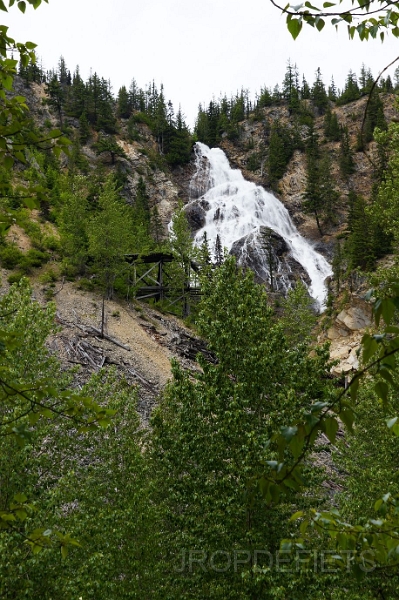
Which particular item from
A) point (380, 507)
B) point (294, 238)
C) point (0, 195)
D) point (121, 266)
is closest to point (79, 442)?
point (0, 195)

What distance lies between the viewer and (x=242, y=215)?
6331 cm

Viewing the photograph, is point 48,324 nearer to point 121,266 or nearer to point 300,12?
point 300,12

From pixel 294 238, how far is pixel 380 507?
2450 inches

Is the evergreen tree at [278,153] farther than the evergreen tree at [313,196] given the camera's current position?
Yes

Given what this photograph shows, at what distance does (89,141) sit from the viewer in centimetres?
7119

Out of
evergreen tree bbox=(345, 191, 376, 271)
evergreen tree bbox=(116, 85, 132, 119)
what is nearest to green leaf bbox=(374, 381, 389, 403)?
evergreen tree bbox=(345, 191, 376, 271)

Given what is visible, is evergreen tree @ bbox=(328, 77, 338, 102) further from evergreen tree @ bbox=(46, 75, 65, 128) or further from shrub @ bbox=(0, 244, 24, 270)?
shrub @ bbox=(0, 244, 24, 270)

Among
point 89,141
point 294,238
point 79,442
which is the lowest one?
point 79,442

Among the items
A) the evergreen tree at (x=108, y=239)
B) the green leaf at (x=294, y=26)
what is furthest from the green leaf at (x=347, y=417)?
the evergreen tree at (x=108, y=239)

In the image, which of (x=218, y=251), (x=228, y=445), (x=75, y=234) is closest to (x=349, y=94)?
(x=218, y=251)

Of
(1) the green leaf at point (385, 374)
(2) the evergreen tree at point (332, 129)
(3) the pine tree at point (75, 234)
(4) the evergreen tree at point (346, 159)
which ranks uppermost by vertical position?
(2) the evergreen tree at point (332, 129)

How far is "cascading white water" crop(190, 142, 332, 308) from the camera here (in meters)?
57.7

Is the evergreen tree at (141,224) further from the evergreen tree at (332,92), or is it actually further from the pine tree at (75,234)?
the evergreen tree at (332,92)

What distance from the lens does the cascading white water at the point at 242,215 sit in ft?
189
